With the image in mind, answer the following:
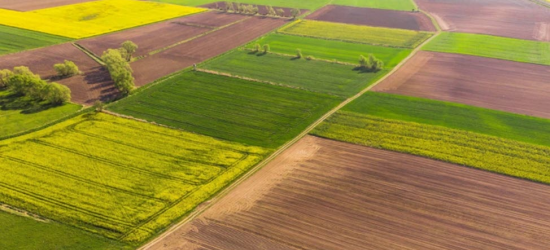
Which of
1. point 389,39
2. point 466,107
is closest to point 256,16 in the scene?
point 389,39

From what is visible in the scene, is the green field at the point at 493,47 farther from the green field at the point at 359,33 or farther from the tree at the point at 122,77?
the tree at the point at 122,77

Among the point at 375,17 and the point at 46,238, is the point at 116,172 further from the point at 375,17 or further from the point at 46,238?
the point at 375,17

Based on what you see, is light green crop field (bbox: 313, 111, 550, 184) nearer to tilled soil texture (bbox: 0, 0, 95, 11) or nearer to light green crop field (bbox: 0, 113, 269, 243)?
light green crop field (bbox: 0, 113, 269, 243)

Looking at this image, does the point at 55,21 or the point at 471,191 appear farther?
the point at 55,21

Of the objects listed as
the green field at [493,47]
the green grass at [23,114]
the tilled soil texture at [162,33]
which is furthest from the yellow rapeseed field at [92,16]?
the green field at [493,47]

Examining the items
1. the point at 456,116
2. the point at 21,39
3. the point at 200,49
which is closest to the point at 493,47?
the point at 456,116

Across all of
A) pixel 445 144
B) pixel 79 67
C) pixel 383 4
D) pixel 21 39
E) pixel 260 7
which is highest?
pixel 260 7

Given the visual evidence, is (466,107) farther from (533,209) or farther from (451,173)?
(533,209)
